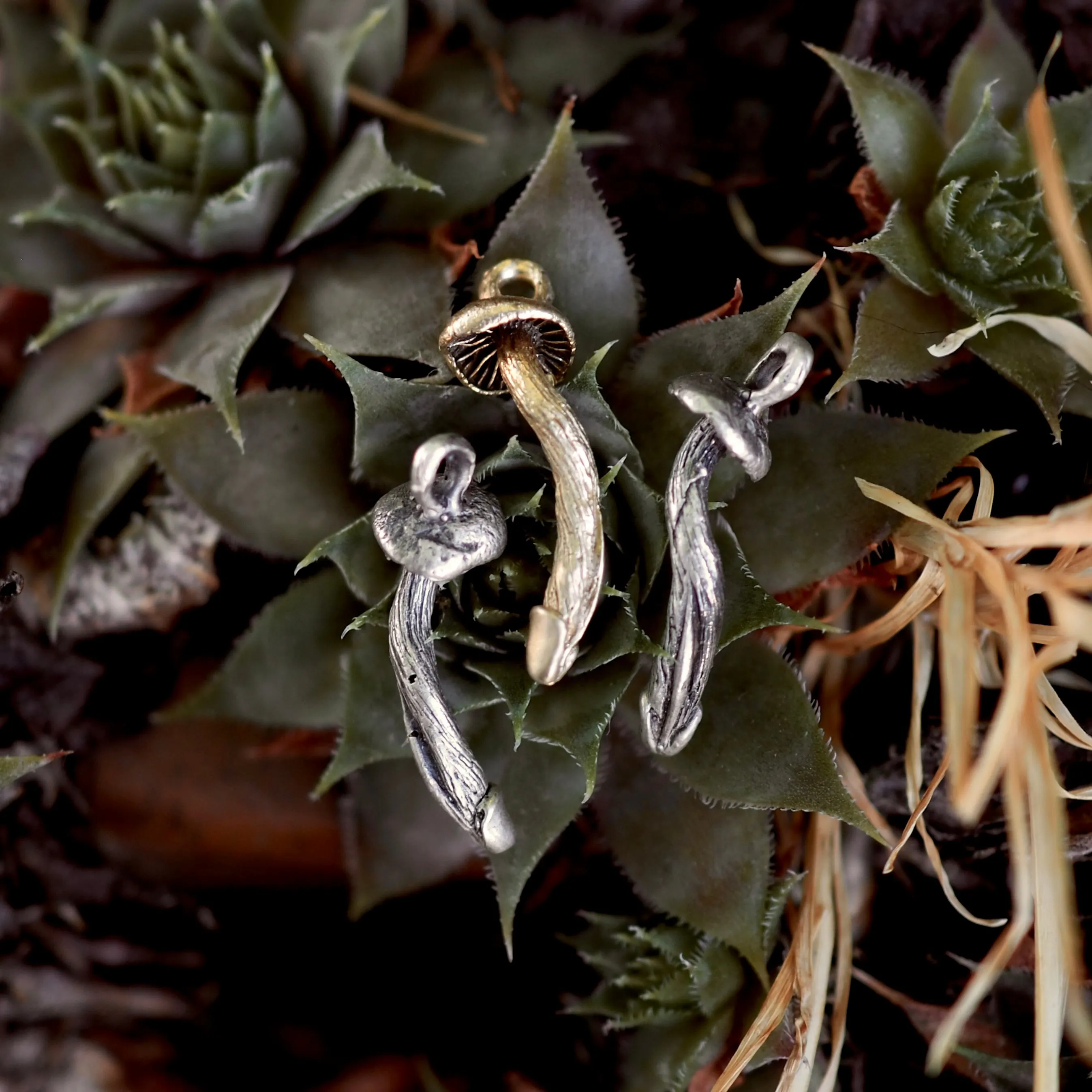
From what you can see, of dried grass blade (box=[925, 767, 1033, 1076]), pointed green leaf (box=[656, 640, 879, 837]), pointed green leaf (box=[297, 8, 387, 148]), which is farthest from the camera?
pointed green leaf (box=[297, 8, 387, 148])

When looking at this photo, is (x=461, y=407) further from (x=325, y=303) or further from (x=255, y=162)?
(x=255, y=162)

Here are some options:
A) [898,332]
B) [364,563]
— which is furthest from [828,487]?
[364,563]

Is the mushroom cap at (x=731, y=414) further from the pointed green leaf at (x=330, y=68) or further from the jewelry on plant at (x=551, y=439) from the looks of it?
the pointed green leaf at (x=330, y=68)

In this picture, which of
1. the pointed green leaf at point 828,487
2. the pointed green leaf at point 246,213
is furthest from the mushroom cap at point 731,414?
the pointed green leaf at point 246,213

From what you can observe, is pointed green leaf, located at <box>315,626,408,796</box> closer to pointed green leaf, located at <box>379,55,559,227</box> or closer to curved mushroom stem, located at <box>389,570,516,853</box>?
curved mushroom stem, located at <box>389,570,516,853</box>

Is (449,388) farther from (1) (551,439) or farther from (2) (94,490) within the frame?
(2) (94,490)

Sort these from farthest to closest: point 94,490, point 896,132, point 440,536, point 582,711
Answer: point 94,490, point 896,132, point 582,711, point 440,536

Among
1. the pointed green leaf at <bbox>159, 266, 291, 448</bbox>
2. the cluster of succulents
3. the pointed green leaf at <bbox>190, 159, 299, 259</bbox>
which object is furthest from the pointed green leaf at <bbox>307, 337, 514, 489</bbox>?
the pointed green leaf at <bbox>190, 159, 299, 259</bbox>
